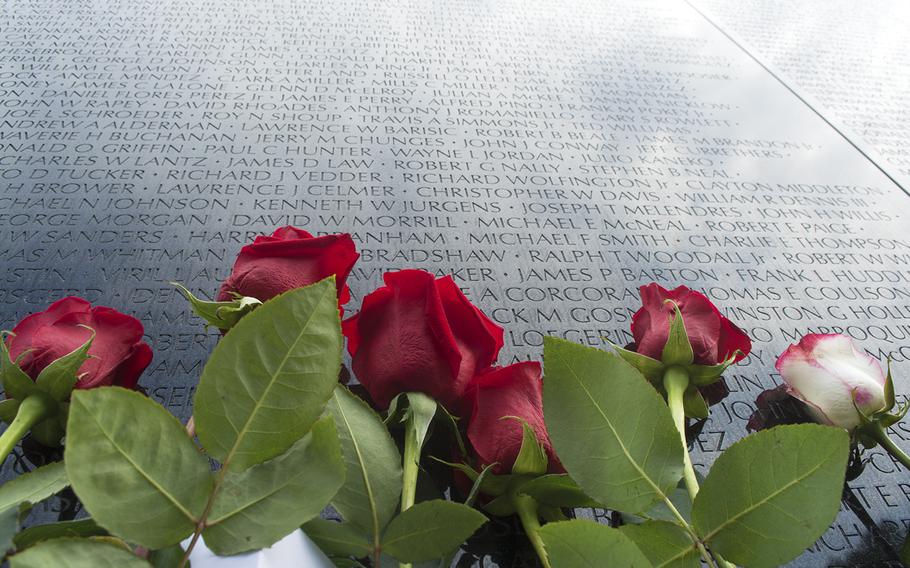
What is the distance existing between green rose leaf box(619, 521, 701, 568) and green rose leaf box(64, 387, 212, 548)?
0.17m

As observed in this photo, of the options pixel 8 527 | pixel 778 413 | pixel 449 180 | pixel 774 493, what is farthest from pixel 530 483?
pixel 449 180

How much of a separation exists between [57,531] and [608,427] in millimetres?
235

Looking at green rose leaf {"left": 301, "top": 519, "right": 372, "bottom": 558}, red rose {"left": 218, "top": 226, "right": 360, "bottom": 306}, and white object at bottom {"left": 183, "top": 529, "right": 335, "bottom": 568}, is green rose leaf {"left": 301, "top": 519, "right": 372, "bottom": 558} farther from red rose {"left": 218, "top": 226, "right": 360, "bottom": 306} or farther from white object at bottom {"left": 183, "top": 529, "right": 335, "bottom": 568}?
red rose {"left": 218, "top": 226, "right": 360, "bottom": 306}

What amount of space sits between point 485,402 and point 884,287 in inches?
29.1

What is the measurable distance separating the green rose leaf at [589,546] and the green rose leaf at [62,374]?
11.0 inches

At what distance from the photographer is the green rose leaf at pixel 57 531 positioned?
275 mm

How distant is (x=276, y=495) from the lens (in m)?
0.23

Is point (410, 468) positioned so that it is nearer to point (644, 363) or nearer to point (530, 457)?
point (530, 457)

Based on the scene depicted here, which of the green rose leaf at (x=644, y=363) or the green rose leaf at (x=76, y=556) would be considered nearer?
the green rose leaf at (x=76, y=556)

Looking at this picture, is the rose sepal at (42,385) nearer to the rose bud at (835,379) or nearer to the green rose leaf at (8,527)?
the green rose leaf at (8,527)

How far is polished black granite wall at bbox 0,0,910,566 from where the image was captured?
29.0 inches

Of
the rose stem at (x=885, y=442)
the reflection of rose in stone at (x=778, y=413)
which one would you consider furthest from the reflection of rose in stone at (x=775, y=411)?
the rose stem at (x=885, y=442)

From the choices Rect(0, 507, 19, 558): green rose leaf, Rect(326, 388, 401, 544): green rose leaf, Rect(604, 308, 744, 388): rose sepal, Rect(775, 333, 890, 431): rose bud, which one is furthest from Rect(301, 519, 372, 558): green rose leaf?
Rect(775, 333, 890, 431): rose bud

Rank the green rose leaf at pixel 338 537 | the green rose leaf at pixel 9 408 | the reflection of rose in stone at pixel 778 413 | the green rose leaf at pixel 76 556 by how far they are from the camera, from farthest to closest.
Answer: the reflection of rose in stone at pixel 778 413 → the green rose leaf at pixel 9 408 → the green rose leaf at pixel 338 537 → the green rose leaf at pixel 76 556
